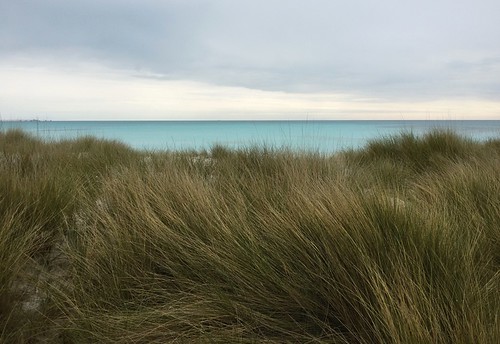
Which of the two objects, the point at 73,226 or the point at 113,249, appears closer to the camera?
the point at 113,249

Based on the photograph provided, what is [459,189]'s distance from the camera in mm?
3117

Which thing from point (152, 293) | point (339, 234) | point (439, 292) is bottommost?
point (152, 293)

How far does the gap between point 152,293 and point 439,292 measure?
1176 mm

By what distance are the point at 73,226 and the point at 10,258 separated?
0.80 m

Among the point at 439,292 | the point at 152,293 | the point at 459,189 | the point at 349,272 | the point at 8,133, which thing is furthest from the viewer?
the point at 8,133

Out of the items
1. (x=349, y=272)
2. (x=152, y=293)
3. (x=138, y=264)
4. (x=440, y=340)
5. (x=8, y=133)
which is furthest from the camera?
(x=8, y=133)

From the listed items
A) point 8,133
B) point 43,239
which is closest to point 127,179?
point 43,239

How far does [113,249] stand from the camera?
6.43ft

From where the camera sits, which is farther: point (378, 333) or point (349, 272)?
point (349, 272)

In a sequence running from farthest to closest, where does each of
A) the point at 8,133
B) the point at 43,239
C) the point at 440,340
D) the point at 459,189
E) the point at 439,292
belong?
the point at 8,133 < the point at 459,189 < the point at 43,239 < the point at 439,292 < the point at 440,340

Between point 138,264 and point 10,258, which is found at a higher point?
point 10,258

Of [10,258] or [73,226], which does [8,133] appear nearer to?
[73,226]

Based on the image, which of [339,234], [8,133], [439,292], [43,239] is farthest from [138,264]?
[8,133]

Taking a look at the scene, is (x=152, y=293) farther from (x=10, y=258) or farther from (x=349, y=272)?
(x=349, y=272)
